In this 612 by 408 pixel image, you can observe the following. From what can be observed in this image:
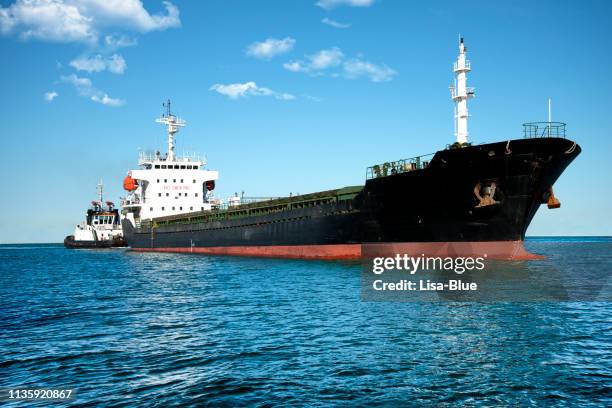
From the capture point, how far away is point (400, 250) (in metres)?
28.6

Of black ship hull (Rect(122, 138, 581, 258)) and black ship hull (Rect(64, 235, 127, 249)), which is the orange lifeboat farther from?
black ship hull (Rect(122, 138, 581, 258))

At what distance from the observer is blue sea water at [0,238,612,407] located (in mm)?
8492

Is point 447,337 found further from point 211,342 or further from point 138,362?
point 138,362

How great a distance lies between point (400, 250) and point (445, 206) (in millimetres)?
4328

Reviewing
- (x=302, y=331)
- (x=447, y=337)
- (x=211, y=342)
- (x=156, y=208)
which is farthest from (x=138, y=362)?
(x=156, y=208)

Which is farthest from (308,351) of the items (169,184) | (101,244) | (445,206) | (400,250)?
(101,244)

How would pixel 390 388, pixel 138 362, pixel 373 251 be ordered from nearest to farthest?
pixel 390 388 < pixel 138 362 < pixel 373 251

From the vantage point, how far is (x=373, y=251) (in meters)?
30.1

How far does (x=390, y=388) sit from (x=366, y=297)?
30.8 feet

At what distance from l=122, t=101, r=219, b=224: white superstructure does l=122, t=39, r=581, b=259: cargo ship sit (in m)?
16.9

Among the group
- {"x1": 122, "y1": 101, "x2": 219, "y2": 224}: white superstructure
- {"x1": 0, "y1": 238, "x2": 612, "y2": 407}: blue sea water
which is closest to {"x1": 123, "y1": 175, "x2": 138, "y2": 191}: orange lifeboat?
{"x1": 122, "y1": 101, "x2": 219, "y2": 224}: white superstructure

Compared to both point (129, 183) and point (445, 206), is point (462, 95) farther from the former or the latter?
point (129, 183)

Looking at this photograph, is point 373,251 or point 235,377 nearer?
point 235,377

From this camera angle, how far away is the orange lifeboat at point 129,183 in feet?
190
